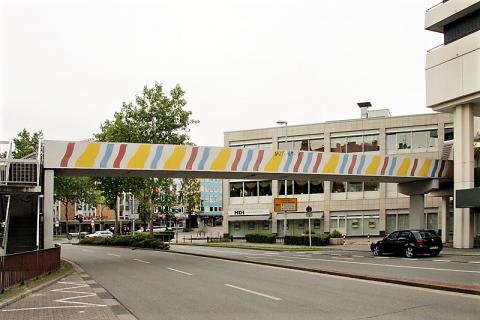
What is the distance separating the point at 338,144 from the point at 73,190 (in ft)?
168

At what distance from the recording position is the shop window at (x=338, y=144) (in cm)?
5977

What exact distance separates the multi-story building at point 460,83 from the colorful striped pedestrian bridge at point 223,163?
367cm

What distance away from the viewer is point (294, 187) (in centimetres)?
6297

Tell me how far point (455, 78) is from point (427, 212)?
2590cm

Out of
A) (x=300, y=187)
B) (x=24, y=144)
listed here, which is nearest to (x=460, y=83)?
(x=300, y=187)

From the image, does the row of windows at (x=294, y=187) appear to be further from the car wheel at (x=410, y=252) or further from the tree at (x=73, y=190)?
the car wheel at (x=410, y=252)

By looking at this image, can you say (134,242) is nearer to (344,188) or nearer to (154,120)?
(154,120)

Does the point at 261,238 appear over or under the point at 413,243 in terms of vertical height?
under

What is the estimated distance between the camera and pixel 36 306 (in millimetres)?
11898

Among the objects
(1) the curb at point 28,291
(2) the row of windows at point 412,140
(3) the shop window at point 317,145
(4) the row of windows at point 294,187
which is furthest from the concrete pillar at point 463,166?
(3) the shop window at point 317,145

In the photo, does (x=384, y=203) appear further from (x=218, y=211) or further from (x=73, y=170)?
(x=218, y=211)

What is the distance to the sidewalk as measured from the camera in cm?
1050

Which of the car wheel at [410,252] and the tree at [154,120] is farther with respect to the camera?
the tree at [154,120]

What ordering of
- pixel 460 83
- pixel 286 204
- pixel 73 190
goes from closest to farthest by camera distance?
pixel 460 83 → pixel 286 204 → pixel 73 190
